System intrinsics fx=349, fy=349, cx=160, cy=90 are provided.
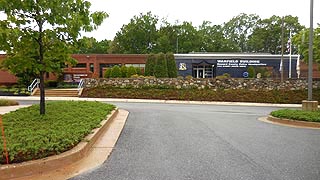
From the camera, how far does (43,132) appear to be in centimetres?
A: 773

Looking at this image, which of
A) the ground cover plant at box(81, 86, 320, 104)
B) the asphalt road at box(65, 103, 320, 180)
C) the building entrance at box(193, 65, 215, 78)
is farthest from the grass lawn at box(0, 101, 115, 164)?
the building entrance at box(193, 65, 215, 78)

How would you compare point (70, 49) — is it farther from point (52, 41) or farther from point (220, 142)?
point (220, 142)

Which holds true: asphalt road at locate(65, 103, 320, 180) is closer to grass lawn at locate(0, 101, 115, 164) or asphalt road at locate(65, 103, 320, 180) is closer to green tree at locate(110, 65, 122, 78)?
grass lawn at locate(0, 101, 115, 164)

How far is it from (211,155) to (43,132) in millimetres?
3710

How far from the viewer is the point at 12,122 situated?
947 cm

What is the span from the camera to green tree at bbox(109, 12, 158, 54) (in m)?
75.3

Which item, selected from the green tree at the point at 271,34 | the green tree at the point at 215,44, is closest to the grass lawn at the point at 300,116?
the green tree at the point at 215,44

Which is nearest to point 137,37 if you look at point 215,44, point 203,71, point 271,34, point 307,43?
point 215,44

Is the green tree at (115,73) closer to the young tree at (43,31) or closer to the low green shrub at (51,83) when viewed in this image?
the low green shrub at (51,83)

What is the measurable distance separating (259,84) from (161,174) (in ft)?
92.6

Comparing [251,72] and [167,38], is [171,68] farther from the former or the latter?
[167,38]

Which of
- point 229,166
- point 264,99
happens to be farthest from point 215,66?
point 229,166

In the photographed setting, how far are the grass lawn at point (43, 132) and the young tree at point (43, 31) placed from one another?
0.97 meters

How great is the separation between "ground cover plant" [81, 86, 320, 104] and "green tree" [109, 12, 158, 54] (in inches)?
1727
